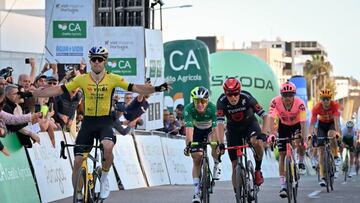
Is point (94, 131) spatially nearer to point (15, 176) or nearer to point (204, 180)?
point (15, 176)

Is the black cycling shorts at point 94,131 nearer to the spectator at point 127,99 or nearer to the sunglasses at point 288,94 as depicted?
the sunglasses at point 288,94

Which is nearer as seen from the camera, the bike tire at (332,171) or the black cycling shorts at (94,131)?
the black cycling shorts at (94,131)

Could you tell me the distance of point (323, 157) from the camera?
22.5 metres

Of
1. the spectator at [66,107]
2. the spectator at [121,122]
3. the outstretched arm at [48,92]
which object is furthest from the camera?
the spectator at [121,122]

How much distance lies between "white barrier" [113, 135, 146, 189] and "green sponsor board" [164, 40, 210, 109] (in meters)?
17.8

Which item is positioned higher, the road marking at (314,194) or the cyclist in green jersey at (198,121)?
the cyclist in green jersey at (198,121)

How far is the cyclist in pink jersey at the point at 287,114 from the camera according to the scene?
17.9 meters

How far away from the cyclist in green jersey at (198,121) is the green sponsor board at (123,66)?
9758mm

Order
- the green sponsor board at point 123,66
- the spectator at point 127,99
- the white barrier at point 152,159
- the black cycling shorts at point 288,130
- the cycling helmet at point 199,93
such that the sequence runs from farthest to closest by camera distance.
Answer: the green sponsor board at point 123,66
the spectator at point 127,99
the white barrier at point 152,159
the black cycling shorts at point 288,130
the cycling helmet at point 199,93

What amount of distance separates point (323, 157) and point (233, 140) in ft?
20.9

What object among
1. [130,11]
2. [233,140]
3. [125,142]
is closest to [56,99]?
[125,142]

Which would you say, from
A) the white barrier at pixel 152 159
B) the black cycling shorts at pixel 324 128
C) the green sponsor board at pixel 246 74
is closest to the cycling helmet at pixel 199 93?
the black cycling shorts at pixel 324 128

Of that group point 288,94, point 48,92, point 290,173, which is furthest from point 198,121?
point 48,92

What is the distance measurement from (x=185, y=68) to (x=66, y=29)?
60.4ft
